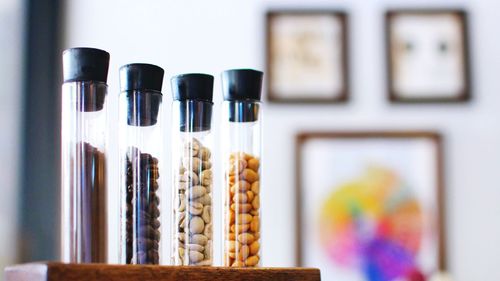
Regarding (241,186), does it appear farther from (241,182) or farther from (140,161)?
(140,161)

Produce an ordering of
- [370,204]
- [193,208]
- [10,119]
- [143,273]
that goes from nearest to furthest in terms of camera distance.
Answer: [143,273] < [193,208] < [10,119] < [370,204]

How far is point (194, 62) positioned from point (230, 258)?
169 centimetres

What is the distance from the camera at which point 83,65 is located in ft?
3.13

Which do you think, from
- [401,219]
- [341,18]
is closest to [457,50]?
[341,18]

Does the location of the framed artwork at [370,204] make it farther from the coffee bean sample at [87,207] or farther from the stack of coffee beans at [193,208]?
the coffee bean sample at [87,207]

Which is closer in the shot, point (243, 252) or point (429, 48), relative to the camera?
point (243, 252)

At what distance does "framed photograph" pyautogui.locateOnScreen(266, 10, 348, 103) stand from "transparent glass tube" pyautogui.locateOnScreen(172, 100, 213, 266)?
162 centimetres

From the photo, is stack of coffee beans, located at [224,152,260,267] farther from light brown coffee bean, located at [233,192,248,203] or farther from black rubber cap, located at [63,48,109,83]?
black rubber cap, located at [63,48,109,83]

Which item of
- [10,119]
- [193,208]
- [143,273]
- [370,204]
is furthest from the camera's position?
[370,204]

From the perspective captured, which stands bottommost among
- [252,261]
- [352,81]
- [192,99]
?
[252,261]

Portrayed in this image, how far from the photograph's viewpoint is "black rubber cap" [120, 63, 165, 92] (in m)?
1.00

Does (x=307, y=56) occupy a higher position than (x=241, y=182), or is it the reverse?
(x=307, y=56)

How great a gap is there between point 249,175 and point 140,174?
157 millimetres

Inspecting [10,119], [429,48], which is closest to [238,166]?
[10,119]
